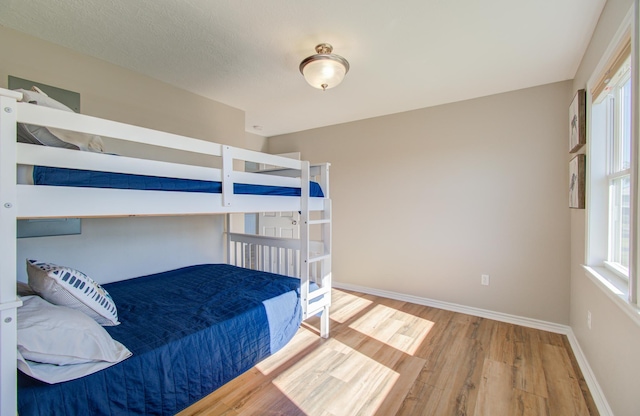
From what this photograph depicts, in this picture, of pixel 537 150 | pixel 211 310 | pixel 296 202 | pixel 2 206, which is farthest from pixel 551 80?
pixel 2 206

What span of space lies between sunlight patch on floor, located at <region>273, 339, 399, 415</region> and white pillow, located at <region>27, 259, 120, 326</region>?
1152mm

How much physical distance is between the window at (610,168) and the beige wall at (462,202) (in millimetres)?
730

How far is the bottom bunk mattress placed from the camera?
1.04 m

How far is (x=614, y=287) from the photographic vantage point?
1.51m

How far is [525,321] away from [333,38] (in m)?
3.05

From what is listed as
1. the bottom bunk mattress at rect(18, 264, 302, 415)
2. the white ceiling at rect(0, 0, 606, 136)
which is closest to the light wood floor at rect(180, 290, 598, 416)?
the bottom bunk mattress at rect(18, 264, 302, 415)

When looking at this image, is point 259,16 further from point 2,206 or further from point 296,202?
point 2,206

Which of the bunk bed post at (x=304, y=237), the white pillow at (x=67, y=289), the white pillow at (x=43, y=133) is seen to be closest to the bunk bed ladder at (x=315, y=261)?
the bunk bed post at (x=304, y=237)

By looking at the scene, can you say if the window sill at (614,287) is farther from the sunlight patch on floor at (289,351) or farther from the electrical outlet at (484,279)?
the sunlight patch on floor at (289,351)

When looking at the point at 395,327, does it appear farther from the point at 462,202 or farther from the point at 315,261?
the point at 462,202

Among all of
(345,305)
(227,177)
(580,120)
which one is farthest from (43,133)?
(580,120)

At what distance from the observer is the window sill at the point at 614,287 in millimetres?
1223

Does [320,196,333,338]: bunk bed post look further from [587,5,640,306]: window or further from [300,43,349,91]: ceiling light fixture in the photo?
[587,5,640,306]: window

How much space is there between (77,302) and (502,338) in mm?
3029
